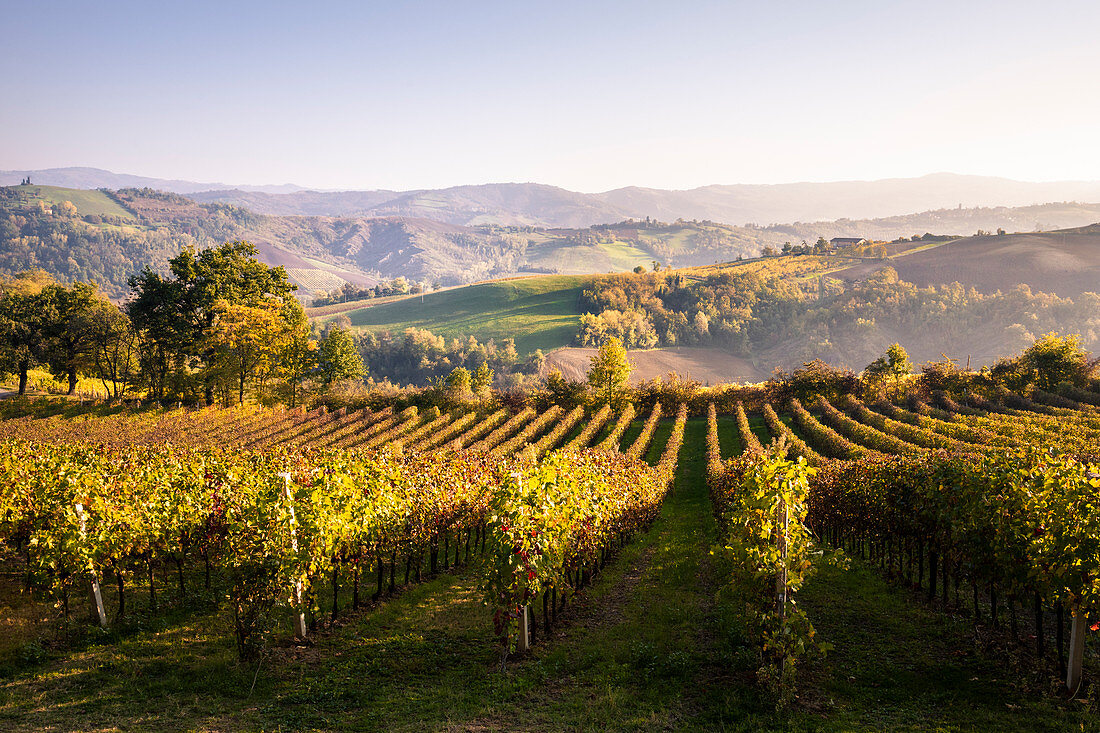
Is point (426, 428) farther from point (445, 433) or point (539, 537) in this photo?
point (539, 537)

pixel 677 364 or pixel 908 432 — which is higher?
pixel 908 432

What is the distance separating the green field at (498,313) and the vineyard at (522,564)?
122m

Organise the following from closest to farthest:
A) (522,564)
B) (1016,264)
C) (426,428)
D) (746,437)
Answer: (522,564), (746,437), (426,428), (1016,264)

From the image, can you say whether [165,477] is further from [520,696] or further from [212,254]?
[212,254]

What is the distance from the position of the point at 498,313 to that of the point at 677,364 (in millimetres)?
58293

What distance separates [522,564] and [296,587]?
4086 mm

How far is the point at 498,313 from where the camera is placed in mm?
163750

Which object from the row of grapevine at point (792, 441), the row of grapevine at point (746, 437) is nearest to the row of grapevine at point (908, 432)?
the row of grapevine at point (792, 441)

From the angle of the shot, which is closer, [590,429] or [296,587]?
[296,587]

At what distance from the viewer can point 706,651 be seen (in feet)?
33.1

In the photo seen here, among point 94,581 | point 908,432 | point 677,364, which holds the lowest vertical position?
point 677,364

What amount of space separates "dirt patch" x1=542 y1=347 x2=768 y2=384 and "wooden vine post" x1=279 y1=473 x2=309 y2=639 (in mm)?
103970

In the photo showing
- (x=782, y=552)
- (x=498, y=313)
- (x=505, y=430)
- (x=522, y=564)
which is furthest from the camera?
(x=498, y=313)

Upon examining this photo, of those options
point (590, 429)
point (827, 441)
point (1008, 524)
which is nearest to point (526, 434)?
point (590, 429)
